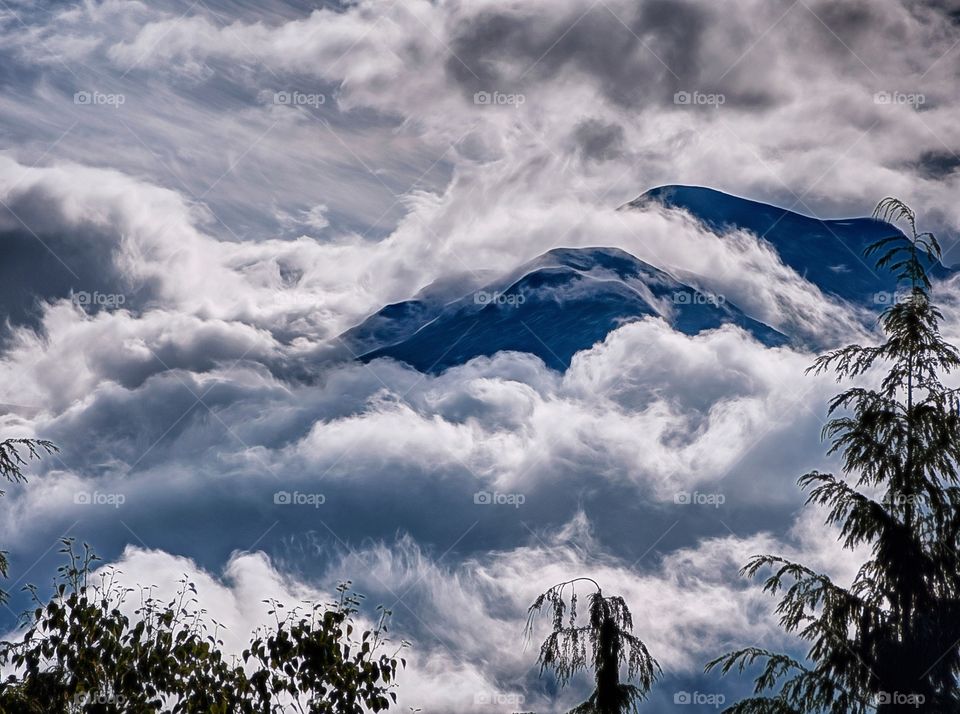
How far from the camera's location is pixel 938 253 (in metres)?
13.9

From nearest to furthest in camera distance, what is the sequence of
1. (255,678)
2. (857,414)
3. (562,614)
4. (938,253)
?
(255,678) → (562,614) → (857,414) → (938,253)

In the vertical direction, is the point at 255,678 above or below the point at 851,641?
below

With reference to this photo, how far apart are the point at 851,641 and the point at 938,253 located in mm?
5198

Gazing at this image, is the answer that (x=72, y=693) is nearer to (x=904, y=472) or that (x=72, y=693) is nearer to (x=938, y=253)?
(x=904, y=472)

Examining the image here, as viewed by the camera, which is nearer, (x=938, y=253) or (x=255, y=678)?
(x=255, y=678)

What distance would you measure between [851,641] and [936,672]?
936 mm

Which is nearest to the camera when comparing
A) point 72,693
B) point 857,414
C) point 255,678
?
point 72,693

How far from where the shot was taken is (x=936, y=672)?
11.8 meters

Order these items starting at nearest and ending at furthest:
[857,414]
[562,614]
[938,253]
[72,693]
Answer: [72,693] < [562,614] < [857,414] < [938,253]

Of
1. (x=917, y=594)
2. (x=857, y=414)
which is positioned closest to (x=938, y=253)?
(x=857, y=414)

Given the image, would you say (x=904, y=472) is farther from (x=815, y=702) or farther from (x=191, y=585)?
(x=191, y=585)

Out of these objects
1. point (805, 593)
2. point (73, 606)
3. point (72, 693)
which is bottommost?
point (72, 693)

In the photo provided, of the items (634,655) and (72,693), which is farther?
(634,655)

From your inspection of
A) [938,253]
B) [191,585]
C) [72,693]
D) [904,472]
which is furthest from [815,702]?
[72,693]
